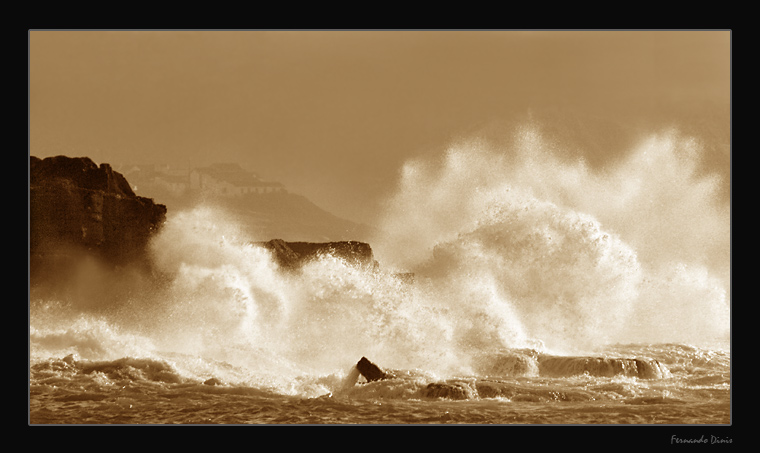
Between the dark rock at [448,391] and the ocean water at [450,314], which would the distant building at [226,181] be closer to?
the ocean water at [450,314]

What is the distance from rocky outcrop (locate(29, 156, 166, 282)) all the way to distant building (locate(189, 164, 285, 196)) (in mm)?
2202

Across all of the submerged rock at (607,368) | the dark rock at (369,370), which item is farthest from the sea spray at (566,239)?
the dark rock at (369,370)

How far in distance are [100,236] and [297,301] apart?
8.50 m

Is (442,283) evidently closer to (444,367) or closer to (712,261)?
(444,367)

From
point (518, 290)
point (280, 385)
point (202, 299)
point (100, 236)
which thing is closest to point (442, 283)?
point (518, 290)

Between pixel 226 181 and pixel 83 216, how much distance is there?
232 inches

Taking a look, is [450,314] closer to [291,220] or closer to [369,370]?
[369,370]

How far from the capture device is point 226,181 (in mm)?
34375

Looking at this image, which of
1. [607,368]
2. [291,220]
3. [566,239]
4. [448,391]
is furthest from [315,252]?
[448,391]

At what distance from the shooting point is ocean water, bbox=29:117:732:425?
1797cm

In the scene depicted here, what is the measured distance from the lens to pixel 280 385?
1961cm

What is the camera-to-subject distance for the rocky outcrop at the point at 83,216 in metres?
28.9

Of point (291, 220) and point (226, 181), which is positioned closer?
point (226, 181)

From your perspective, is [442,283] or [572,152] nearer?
[442,283]
